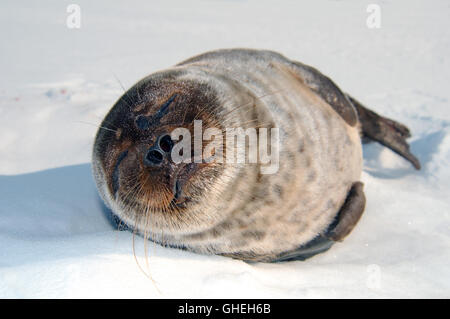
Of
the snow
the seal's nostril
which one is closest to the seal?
the seal's nostril

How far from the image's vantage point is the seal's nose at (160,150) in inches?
50.3

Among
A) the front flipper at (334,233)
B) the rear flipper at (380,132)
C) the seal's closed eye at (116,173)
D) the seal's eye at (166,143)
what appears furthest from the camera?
the rear flipper at (380,132)

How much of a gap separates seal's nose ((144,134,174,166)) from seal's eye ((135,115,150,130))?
4.2 inches

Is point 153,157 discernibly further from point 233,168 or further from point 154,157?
point 233,168

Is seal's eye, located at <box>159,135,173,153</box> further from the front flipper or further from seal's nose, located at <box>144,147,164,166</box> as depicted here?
the front flipper

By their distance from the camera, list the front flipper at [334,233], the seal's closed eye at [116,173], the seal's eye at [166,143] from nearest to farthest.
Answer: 1. the seal's eye at [166,143]
2. the seal's closed eye at [116,173]
3. the front flipper at [334,233]

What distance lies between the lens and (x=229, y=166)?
54.3 inches

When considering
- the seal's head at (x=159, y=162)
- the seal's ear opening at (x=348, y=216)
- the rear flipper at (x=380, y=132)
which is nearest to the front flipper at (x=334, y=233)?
the seal's ear opening at (x=348, y=216)

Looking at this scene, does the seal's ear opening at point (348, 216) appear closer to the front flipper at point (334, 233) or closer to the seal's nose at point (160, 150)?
the front flipper at point (334, 233)

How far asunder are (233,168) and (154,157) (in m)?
0.29

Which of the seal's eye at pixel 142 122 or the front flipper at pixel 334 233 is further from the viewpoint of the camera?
the front flipper at pixel 334 233

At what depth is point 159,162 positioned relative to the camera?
51.0 inches

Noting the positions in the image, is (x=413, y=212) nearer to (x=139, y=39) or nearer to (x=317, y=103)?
(x=317, y=103)
